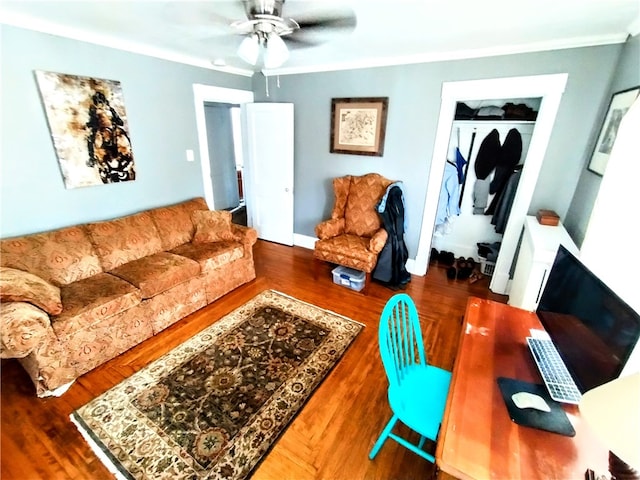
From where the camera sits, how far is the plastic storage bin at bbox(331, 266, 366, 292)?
3131mm

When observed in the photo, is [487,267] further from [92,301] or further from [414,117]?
[92,301]

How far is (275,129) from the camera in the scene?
385cm

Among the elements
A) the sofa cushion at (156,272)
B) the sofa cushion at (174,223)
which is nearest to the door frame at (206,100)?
the sofa cushion at (174,223)

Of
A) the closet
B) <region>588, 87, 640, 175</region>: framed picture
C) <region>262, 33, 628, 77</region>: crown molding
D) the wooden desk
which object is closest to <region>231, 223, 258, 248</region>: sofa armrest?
<region>262, 33, 628, 77</region>: crown molding

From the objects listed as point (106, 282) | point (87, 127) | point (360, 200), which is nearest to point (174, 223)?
point (106, 282)

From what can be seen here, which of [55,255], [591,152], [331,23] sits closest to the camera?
[331,23]

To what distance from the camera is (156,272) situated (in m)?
2.43

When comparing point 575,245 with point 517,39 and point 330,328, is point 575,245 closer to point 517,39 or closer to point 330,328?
point 517,39

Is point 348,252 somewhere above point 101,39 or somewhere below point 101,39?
below

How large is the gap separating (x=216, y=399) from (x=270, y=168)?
3.05m

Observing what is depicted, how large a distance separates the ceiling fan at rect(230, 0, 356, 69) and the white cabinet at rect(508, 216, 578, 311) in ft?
6.54

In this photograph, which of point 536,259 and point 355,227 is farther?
point 355,227

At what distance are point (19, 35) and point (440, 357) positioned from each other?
400 centimetres

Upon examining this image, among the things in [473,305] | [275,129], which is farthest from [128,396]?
[275,129]
